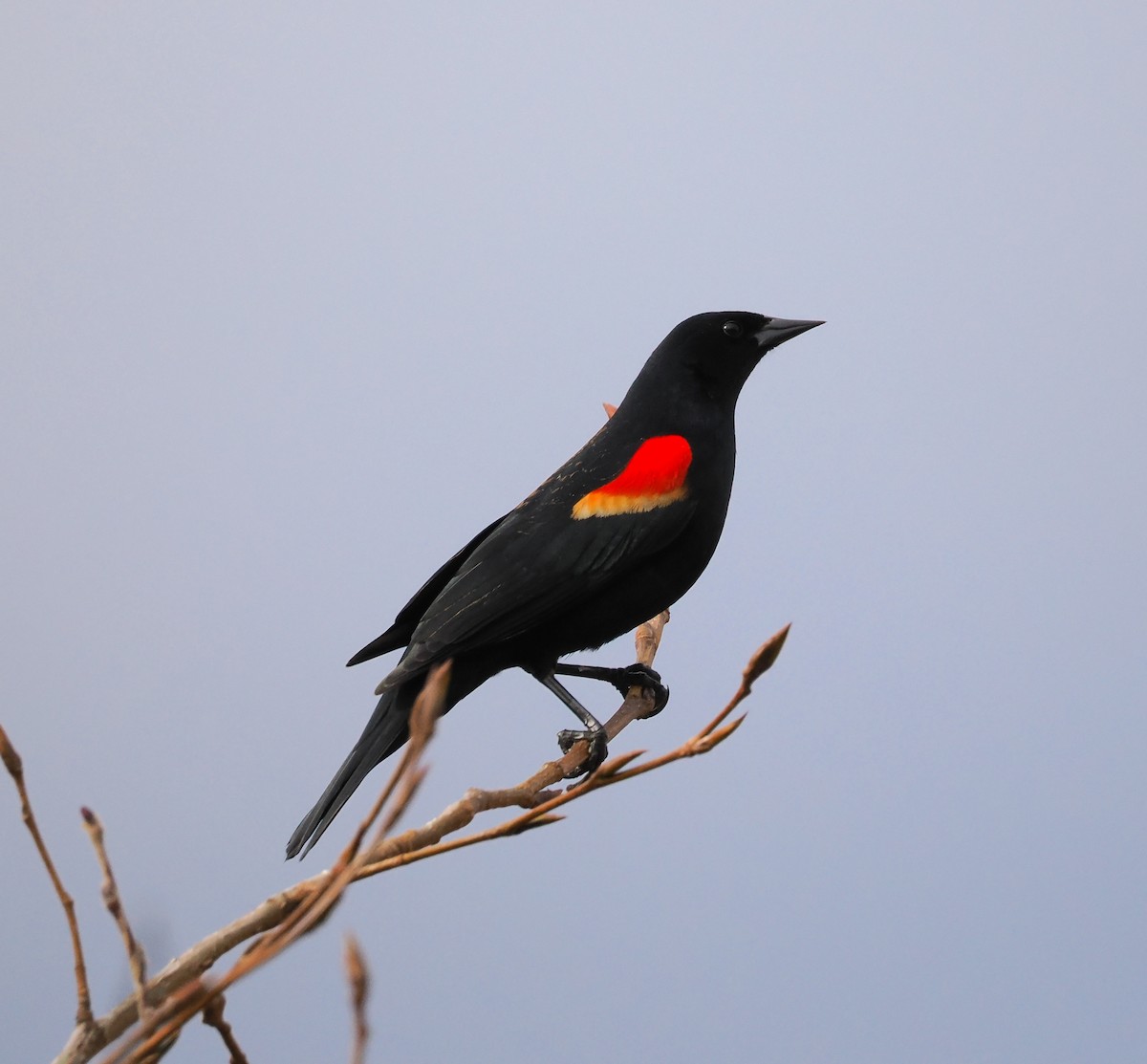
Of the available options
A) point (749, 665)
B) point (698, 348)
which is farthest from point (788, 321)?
point (749, 665)

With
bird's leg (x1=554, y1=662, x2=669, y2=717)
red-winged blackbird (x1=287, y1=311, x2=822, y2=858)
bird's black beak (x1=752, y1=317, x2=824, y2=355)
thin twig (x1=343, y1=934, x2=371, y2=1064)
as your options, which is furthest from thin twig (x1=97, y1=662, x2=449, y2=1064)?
bird's black beak (x1=752, y1=317, x2=824, y2=355)

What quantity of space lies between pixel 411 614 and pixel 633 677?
646mm

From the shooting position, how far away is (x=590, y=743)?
2637 mm

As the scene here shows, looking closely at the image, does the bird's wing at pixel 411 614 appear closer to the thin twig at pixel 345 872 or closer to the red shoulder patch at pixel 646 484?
the red shoulder patch at pixel 646 484

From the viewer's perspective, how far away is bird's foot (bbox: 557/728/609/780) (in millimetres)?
2648

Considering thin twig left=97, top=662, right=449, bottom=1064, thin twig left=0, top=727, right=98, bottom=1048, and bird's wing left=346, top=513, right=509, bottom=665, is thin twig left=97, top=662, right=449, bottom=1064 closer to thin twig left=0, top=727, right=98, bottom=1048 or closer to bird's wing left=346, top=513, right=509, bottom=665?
thin twig left=0, top=727, right=98, bottom=1048

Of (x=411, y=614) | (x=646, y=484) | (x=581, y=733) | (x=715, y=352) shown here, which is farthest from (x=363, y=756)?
(x=715, y=352)

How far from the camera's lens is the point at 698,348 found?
10.1 ft

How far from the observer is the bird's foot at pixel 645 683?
10.2 feet

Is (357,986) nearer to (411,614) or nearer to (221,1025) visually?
(221,1025)

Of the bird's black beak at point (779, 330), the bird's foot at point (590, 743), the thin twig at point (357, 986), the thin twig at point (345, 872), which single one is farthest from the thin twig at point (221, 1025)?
the bird's black beak at point (779, 330)

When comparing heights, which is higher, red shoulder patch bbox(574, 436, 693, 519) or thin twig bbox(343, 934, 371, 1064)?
red shoulder patch bbox(574, 436, 693, 519)

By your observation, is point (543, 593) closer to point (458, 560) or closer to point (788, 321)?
point (458, 560)

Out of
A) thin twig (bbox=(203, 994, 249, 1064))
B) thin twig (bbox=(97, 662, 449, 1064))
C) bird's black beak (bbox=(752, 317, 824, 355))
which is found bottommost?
thin twig (bbox=(203, 994, 249, 1064))
